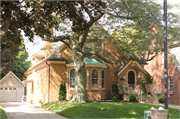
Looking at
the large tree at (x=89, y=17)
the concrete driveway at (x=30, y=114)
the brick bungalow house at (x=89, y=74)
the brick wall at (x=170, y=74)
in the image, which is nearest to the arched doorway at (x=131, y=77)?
the brick bungalow house at (x=89, y=74)

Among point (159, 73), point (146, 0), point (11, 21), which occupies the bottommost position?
point (159, 73)

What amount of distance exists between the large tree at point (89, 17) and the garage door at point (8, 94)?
22703 millimetres

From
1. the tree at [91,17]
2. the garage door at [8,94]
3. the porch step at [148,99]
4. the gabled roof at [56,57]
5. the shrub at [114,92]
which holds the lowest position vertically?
the garage door at [8,94]

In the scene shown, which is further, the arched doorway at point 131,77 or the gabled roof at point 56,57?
the arched doorway at point 131,77

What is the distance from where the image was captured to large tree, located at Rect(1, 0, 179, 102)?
11852 mm

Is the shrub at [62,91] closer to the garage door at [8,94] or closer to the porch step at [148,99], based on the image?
the porch step at [148,99]

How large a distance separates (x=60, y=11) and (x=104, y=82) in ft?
46.1

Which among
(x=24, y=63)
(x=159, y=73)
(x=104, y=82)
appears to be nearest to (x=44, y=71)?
(x=104, y=82)

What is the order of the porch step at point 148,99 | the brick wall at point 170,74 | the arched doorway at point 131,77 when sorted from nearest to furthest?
the porch step at point 148,99 < the brick wall at point 170,74 < the arched doorway at point 131,77

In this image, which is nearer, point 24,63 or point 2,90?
point 2,90

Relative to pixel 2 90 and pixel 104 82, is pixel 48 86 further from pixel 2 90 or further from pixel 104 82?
pixel 2 90

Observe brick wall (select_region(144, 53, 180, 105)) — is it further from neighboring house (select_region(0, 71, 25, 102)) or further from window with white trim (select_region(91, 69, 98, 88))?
neighboring house (select_region(0, 71, 25, 102))

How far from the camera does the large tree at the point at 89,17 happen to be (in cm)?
1185

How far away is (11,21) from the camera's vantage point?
464 inches
